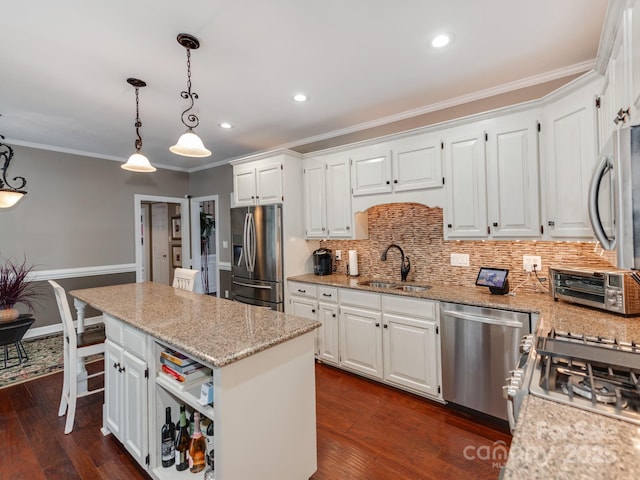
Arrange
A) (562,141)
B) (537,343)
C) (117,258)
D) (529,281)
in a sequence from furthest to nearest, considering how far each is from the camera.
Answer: (117,258), (529,281), (562,141), (537,343)

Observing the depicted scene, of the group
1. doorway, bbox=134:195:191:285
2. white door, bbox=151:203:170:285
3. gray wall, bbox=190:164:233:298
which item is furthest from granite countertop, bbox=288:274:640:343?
white door, bbox=151:203:170:285

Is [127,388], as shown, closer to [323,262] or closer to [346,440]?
[346,440]

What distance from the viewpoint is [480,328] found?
223 centimetres

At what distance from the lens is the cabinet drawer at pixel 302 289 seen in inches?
130

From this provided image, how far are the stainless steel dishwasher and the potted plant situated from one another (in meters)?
4.58

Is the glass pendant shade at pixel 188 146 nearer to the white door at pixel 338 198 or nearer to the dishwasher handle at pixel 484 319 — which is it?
the white door at pixel 338 198

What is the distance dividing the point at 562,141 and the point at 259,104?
2.50 meters

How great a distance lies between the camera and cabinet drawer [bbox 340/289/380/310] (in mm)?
2809

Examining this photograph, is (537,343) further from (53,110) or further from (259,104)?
(53,110)

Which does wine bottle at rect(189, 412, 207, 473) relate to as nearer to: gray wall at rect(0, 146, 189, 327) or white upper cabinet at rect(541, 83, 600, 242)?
white upper cabinet at rect(541, 83, 600, 242)

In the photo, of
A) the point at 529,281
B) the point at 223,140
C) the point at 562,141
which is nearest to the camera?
the point at 562,141

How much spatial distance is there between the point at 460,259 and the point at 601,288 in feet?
3.71

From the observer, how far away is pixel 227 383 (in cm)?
132

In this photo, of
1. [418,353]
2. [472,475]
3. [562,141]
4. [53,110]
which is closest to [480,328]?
[418,353]
